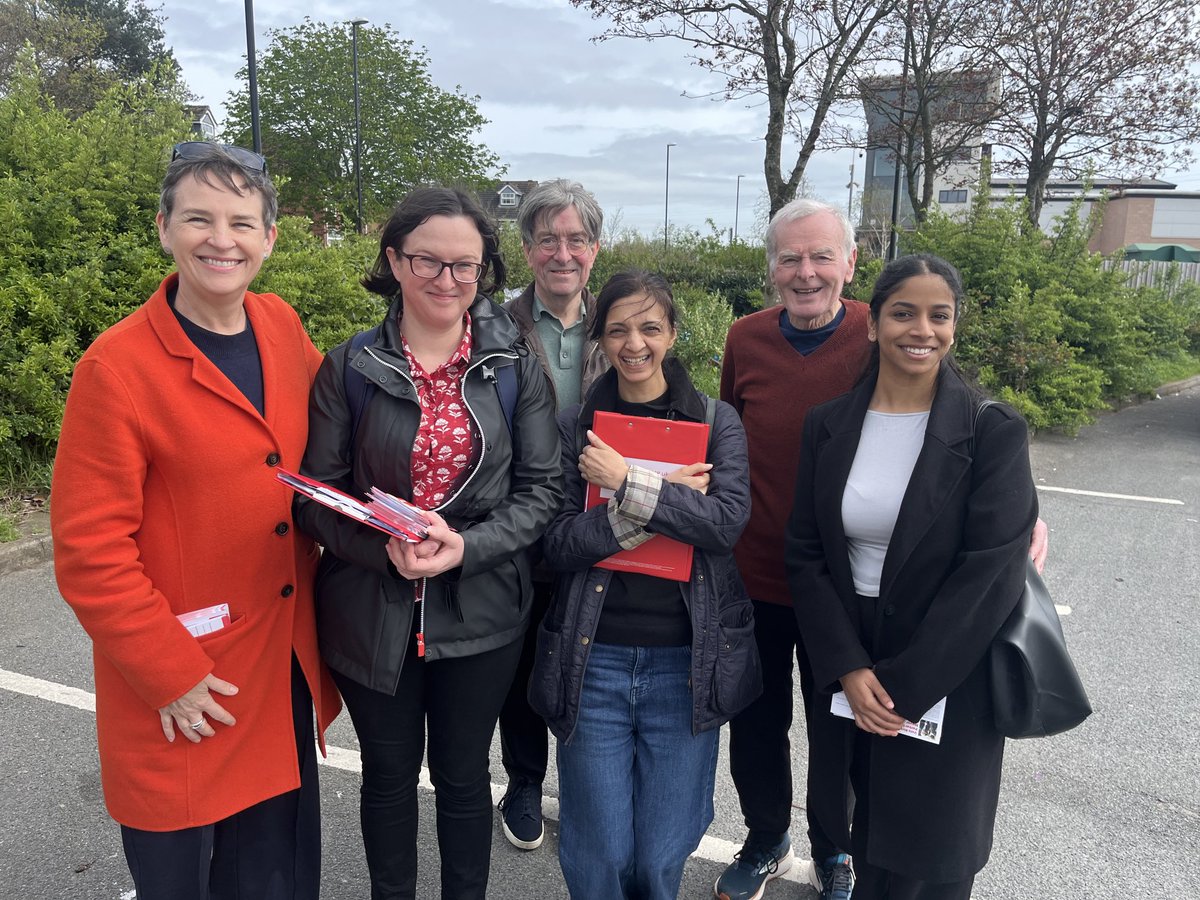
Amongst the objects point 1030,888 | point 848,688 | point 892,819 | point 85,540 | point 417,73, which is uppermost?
point 417,73

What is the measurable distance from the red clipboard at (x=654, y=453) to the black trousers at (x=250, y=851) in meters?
0.99

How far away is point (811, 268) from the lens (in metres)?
2.67

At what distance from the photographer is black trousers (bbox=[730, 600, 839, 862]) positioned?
2744mm

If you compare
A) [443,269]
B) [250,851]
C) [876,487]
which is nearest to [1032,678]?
[876,487]

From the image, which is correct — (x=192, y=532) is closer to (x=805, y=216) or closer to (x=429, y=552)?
(x=429, y=552)

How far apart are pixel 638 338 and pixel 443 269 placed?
0.57 meters

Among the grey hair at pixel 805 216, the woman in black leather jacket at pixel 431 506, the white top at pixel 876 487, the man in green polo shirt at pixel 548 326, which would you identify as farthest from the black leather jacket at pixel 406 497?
the grey hair at pixel 805 216

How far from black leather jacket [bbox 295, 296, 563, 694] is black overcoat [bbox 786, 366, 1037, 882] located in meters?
0.78

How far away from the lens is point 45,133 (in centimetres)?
746

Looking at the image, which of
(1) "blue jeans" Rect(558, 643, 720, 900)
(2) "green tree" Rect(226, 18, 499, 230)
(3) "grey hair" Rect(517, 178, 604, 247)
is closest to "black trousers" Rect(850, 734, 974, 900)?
(1) "blue jeans" Rect(558, 643, 720, 900)

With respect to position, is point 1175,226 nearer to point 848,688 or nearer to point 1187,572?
point 1187,572

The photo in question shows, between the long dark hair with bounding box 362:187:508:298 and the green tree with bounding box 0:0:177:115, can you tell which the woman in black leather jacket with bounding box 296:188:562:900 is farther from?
the green tree with bounding box 0:0:177:115

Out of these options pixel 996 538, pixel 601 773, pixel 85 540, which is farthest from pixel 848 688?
pixel 85 540

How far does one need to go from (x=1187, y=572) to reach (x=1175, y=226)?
181 feet
